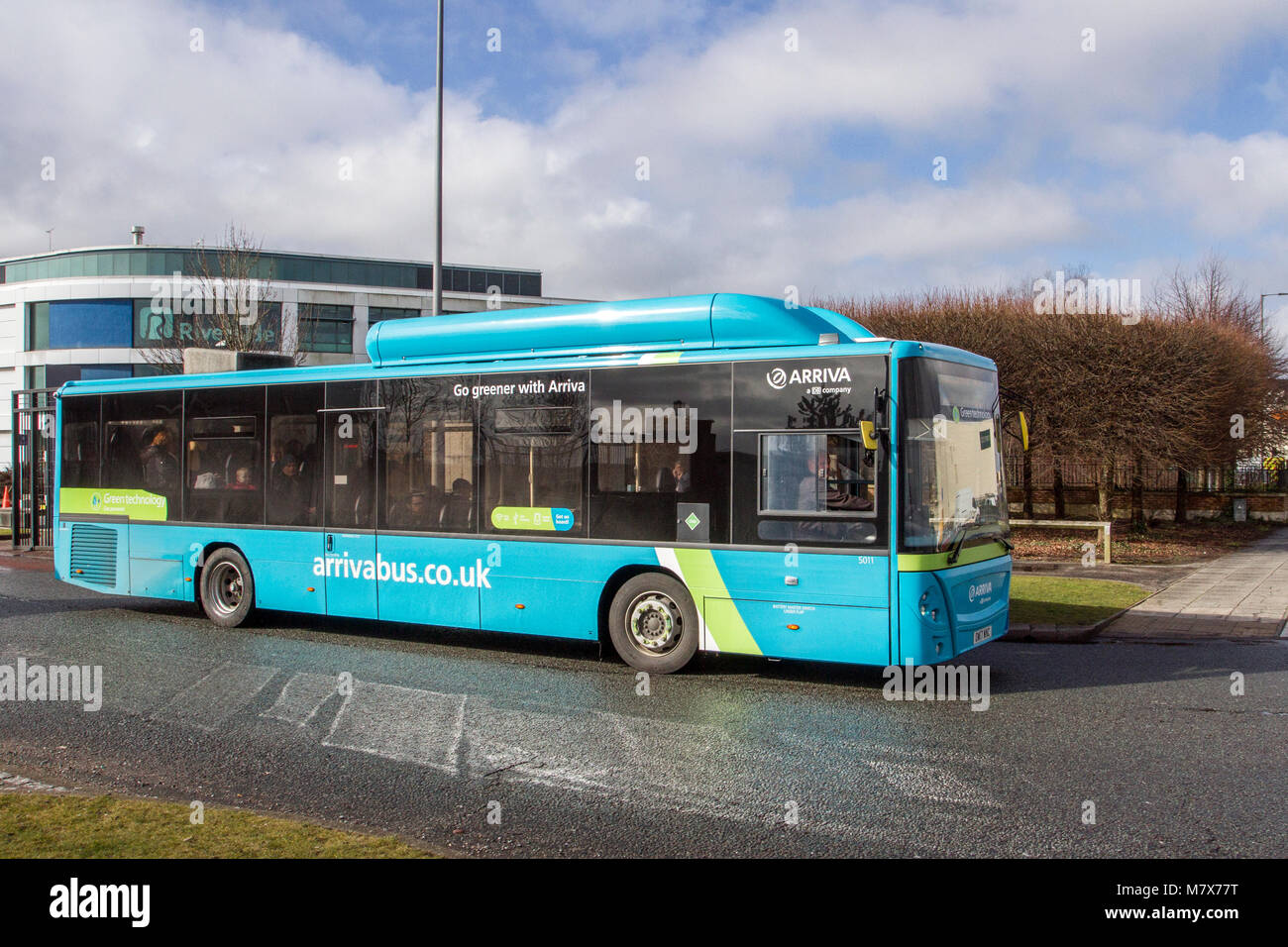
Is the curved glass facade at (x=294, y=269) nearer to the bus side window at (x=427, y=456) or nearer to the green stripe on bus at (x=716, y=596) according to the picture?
the bus side window at (x=427, y=456)

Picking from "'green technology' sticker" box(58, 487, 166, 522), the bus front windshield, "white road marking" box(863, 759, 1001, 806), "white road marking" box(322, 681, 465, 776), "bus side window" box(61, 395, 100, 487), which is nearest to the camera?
"white road marking" box(863, 759, 1001, 806)

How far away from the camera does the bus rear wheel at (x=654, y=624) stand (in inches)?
376

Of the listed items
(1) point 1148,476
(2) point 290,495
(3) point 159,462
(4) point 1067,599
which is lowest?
(4) point 1067,599

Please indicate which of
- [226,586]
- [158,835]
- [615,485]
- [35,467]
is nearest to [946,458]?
[615,485]

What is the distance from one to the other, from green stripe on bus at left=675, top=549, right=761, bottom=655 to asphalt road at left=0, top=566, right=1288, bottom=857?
377mm

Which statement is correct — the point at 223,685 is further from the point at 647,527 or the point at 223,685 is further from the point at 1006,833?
the point at 1006,833

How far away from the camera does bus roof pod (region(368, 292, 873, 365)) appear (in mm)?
9398

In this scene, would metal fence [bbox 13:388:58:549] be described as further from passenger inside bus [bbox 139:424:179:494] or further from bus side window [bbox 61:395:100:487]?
passenger inside bus [bbox 139:424:179:494]

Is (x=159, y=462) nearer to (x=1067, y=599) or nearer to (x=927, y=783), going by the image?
(x=927, y=783)

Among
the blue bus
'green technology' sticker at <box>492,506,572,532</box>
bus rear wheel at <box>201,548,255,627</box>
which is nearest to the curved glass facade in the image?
bus rear wheel at <box>201,548,255,627</box>

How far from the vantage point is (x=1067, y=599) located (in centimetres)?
1466

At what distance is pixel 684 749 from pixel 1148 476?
2406 cm
